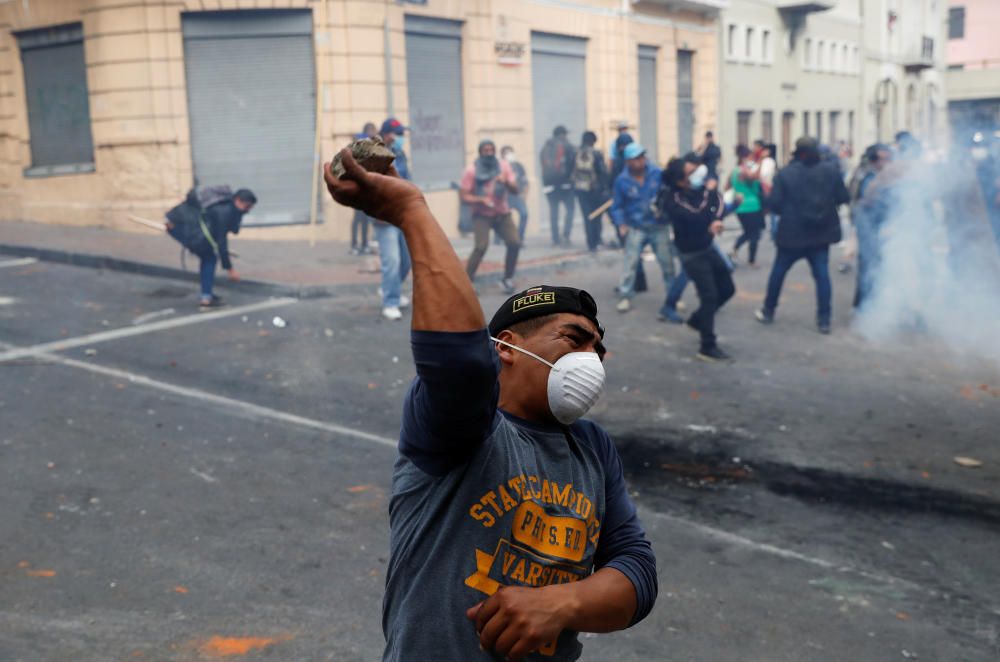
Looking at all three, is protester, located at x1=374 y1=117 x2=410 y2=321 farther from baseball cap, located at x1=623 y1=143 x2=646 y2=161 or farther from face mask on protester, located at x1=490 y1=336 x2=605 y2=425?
face mask on protester, located at x1=490 y1=336 x2=605 y2=425

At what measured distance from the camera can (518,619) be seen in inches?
75.0

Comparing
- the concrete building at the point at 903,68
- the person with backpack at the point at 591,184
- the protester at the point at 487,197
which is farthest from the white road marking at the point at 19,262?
the concrete building at the point at 903,68

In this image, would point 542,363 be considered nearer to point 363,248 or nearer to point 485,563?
point 485,563

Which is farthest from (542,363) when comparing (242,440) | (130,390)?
(130,390)

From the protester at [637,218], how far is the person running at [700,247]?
1450 millimetres

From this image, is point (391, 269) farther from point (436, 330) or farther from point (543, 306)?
point (436, 330)

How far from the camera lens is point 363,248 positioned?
613 inches

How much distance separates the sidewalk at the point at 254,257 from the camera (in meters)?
12.6

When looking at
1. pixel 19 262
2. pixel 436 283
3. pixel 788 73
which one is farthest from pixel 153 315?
pixel 788 73

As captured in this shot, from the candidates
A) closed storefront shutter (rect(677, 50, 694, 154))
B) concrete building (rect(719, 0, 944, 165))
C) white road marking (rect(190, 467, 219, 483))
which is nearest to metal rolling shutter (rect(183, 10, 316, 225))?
white road marking (rect(190, 467, 219, 483))

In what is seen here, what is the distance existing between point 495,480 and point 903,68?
1949 inches

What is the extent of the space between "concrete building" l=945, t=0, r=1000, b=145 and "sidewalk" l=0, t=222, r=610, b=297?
4301cm

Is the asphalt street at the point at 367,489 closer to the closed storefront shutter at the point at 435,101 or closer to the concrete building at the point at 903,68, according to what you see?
the closed storefront shutter at the point at 435,101

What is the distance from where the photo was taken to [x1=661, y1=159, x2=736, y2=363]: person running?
30.8ft
